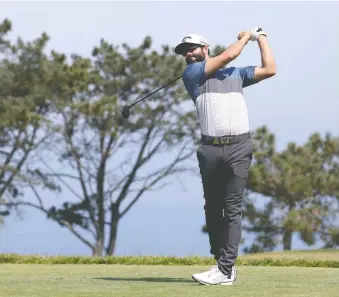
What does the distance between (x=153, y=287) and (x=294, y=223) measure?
878 inches

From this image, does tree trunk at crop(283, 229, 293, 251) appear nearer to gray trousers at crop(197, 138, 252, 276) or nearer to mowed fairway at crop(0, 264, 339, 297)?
mowed fairway at crop(0, 264, 339, 297)

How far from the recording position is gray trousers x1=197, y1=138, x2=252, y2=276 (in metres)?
5.50

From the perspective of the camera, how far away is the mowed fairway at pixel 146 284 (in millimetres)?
4801

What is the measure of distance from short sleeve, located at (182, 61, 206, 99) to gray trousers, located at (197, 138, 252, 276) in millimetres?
398

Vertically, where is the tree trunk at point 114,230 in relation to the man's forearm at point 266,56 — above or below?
below

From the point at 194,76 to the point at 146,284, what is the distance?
57.8 inches

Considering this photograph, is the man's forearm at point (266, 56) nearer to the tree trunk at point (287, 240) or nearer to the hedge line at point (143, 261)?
the hedge line at point (143, 261)

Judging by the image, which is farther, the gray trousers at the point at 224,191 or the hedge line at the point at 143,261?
the hedge line at the point at 143,261

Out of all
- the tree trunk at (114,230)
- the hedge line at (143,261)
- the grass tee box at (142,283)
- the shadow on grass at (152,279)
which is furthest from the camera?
the tree trunk at (114,230)

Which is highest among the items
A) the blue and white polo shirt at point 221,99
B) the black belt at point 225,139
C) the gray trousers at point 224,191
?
the blue and white polo shirt at point 221,99

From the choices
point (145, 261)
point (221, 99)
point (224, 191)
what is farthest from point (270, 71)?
point (145, 261)

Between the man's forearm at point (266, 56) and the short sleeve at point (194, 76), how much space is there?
42 cm

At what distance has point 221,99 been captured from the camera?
5.43 m

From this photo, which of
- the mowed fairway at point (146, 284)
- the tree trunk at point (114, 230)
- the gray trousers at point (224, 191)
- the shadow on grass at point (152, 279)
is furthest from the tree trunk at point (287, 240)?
the gray trousers at point (224, 191)
